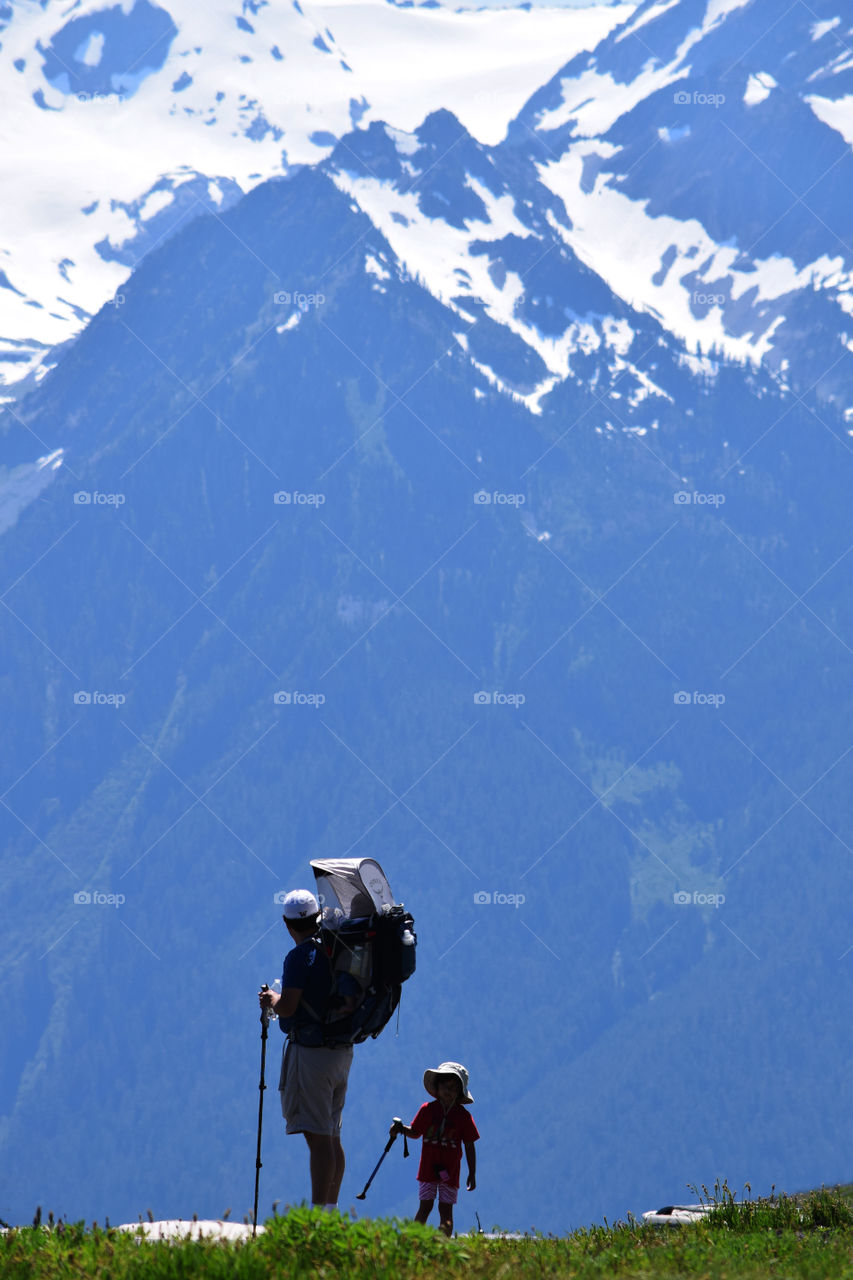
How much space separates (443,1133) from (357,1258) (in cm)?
409

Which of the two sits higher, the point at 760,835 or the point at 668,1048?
the point at 760,835

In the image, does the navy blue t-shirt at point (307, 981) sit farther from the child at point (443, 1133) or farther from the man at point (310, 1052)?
the child at point (443, 1133)

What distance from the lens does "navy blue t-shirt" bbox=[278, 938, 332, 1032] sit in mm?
10148

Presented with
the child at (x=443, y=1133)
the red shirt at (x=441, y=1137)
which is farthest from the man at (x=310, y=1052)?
the red shirt at (x=441, y=1137)

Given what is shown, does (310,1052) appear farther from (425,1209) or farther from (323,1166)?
(425,1209)

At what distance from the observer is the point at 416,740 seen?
196m

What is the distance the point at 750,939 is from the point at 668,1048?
1843 centimetres

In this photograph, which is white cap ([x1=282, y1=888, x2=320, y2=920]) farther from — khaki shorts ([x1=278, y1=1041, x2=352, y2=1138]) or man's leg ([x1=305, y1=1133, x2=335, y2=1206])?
man's leg ([x1=305, y1=1133, x2=335, y2=1206])

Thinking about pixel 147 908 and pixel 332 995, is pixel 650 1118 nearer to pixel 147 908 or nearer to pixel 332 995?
pixel 147 908

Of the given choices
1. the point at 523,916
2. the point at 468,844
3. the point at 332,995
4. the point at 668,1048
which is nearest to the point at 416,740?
the point at 468,844

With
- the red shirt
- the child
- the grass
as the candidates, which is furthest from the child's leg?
the grass

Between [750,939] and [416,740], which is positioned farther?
[416,740]

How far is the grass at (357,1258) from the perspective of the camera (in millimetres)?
6938

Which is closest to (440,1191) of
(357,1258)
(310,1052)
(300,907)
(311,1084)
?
(311,1084)
